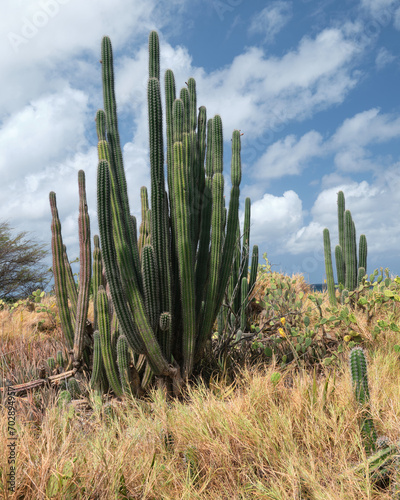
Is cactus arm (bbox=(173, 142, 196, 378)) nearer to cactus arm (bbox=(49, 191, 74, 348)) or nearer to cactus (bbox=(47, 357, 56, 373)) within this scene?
cactus arm (bbox=(49, 191, 74, 348))

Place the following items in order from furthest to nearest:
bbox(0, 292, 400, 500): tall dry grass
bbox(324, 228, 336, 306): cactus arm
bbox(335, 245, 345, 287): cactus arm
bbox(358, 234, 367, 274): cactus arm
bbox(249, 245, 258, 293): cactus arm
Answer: bbox(358, 234, 367, 274): cactus arm, bbox(335, 245, 345, 287): cactus arm, bbox(324, 228, 336, 306): cactus arm, bbox(249, 245, 258, 293): cactus arm, bbox(0, 292, 400, 500): tall dry grass

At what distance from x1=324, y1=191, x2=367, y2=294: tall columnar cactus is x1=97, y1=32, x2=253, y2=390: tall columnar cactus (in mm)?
3187

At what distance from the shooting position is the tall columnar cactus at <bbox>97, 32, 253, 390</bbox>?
10.4 ft

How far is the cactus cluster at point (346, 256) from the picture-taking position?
632 centimetres

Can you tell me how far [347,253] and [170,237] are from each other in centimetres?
378

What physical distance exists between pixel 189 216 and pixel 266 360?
74.9 inches

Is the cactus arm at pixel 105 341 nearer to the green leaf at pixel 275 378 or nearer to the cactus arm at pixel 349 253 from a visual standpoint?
the green leaf at pixel 275 378

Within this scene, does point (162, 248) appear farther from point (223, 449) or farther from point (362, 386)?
point (362, 386)

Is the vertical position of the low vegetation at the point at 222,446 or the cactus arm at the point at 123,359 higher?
the cactus arm at the point at 123,359

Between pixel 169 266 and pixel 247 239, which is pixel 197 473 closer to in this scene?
pixel 169 266

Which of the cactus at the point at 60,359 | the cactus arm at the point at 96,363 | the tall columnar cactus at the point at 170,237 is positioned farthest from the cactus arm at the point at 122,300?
the cactus at the point at 60,359

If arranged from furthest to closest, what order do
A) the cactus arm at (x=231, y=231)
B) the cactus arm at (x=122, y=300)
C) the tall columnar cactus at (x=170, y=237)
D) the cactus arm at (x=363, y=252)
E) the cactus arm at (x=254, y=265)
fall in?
the cactus arm at (x=363, y=252)
the cactus arm at (x=254, y=265)
the cactus arm at (x=231, y=231)
the tall columnar cactus at (x=170, y=237)
the cactus arm at (x=122, y=300)

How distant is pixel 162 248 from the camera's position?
326 centimetres

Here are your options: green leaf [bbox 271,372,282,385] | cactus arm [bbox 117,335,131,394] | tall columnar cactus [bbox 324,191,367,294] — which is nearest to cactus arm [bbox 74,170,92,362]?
cactus arm [bbox 117,335,131,394]
